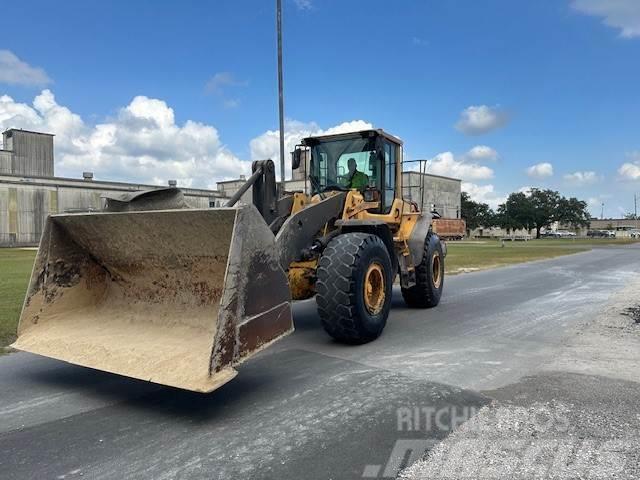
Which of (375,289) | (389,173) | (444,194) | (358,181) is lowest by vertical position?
(375,289)

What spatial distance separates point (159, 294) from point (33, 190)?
45940mm

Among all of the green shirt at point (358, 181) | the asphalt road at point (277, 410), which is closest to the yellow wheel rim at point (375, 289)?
the asphalt road at point (277, 410)

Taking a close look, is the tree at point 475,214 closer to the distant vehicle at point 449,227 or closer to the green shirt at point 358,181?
the distant vehicle at point 449,227

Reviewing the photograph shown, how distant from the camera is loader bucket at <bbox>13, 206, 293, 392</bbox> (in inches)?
161

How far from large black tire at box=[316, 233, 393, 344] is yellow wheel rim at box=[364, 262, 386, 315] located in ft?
0.04

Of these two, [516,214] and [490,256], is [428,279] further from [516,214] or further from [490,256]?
[516,214]

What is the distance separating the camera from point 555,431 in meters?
3.71

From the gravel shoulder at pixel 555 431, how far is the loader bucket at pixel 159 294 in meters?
1.72

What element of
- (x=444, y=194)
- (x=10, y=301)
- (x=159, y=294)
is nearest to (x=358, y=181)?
(x=159, y=294)

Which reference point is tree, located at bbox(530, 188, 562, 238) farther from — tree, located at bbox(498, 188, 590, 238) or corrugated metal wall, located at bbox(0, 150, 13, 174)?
corrugated metal wall, located at bbox(0, 150, 13, 174)

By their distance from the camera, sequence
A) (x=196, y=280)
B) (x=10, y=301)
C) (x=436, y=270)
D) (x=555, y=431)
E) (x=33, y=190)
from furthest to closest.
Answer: (x=33, y=190)
(x=10, y=301)
(x=436, y=270)
(x=196, y=280)
(x=555, y=431)

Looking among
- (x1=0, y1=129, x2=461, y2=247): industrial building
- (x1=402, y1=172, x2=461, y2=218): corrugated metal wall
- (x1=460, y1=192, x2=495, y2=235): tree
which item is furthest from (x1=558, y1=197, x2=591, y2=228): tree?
(x1=0, y1=129, x2=461, y2=247): industrial building

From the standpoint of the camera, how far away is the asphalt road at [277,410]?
3.25 metres

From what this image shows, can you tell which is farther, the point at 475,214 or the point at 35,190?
the point at 475,214
